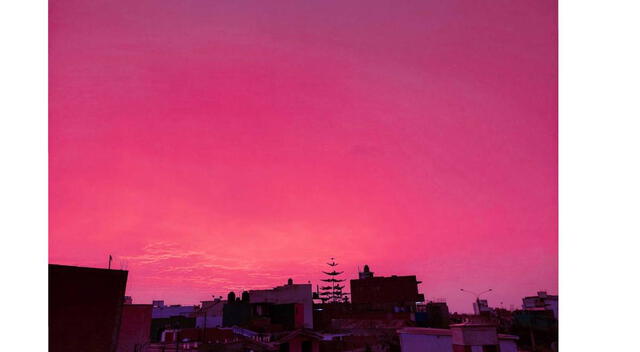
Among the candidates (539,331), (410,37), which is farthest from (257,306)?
(410,37)

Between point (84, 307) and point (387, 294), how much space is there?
25.4 meters

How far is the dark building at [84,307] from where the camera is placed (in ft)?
31.1

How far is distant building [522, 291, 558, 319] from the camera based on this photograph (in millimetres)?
22859

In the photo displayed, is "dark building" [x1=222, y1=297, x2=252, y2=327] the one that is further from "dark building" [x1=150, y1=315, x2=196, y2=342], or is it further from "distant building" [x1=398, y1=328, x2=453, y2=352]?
"distant building" [x1=398, y1=328, x2=453, y2=352]

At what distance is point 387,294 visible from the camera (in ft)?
107

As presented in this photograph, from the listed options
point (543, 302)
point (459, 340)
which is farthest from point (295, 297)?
point (459, 340)

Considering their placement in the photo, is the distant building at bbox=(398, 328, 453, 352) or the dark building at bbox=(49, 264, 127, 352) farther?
the distant building at bbox=(398, 328, 453, 352)

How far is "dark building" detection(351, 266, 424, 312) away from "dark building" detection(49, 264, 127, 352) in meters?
23.3

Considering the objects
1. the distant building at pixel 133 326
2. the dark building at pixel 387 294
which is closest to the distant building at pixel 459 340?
the distant building at pixel 133 326

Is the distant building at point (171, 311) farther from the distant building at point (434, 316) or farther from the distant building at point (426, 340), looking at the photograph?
the distant building at point (426, 340)

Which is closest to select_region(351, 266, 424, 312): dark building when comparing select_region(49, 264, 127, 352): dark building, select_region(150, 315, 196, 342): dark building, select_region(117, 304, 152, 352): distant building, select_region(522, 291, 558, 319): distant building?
select_region(522, 291, 558, 319): distant building

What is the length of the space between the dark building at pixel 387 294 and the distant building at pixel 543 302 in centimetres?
738
